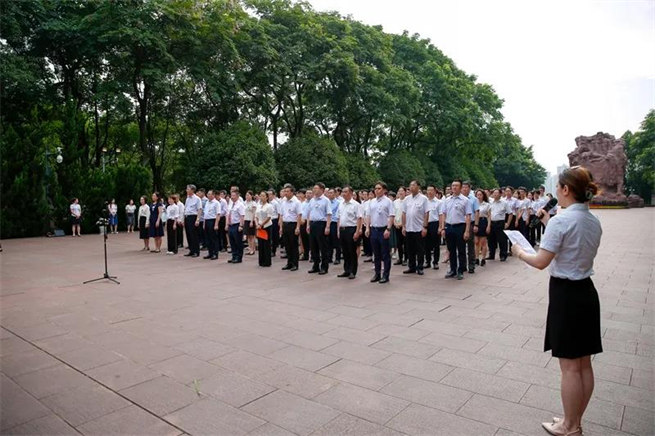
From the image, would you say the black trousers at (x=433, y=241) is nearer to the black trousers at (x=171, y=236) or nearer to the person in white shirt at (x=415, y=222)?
the person in white shirt at (x=415, y=222)

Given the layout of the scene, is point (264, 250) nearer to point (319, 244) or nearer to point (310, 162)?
point (319, 244)

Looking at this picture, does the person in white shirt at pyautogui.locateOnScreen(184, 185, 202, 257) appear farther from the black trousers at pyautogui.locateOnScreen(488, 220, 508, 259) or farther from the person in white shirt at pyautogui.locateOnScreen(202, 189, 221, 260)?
the black trousers at pyautogui.locateOnScreen(488, 220, 508, 259)

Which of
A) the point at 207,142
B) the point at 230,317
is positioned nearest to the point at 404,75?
the point at 207,142

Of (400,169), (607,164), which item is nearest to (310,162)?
(400,169)

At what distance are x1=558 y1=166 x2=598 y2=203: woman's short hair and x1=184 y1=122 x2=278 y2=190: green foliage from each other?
17695 millimetres

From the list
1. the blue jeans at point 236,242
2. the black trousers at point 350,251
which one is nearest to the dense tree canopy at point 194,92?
the blue jeans at point 236,242

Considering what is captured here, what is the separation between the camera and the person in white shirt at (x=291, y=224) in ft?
35.1

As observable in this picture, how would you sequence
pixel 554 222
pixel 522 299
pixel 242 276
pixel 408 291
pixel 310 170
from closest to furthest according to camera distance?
pixel 554 222
pixel 522 299
pixel 408 291
pixel 242 276
pixel 310 170

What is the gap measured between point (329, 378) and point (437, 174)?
105ft

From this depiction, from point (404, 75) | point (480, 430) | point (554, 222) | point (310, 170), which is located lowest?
point (480, 430)

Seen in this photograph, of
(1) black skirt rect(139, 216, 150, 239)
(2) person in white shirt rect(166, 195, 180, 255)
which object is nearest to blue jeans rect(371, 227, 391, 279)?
(2) person in white shirt rect(166, 195, 180, 255)

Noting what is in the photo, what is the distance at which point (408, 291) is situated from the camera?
7801 mm

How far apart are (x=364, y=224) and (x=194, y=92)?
16904mm

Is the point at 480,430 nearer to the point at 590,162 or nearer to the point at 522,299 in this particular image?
the point at 522,299
